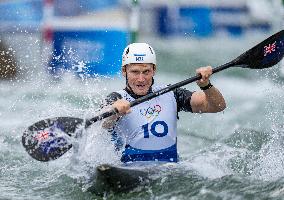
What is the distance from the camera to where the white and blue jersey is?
6008mm

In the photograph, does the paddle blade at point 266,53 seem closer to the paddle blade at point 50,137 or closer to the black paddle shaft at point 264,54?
the black paddle shaft at point 264,54

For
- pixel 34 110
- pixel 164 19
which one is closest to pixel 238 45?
pixel 164 19

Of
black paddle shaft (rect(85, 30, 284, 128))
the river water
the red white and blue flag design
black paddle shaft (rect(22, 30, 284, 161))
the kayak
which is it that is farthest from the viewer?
the red white and blue flag design

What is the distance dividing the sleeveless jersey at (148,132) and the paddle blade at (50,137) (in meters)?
0.38

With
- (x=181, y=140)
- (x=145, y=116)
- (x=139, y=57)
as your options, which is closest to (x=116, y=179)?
(x=145, y=116)

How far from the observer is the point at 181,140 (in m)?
8.63

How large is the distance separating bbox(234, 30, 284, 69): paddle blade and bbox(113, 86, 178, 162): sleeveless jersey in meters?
0.91

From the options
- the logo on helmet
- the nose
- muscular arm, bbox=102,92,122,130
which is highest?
the logo on helmet

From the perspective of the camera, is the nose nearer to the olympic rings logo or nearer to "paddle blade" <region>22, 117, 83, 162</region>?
the olympic rings logo

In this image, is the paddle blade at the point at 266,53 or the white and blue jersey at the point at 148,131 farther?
the paddle blade at the point at 266,53

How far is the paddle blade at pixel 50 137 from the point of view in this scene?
603 cm

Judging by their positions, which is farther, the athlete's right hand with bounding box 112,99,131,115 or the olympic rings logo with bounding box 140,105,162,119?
the olympic rings logo with bounding box 140,105,162,119

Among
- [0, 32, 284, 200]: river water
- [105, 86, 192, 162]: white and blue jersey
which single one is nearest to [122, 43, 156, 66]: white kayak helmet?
[105, 86, 192, 162]: white and blue jersey

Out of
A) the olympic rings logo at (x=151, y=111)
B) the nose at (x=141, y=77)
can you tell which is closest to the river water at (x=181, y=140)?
the olympic rings logo at (x=151, y=111)
